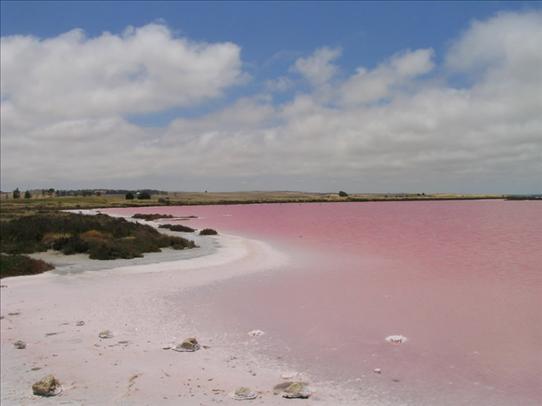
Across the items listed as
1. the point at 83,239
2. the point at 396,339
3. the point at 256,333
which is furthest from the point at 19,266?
the point at 396,339

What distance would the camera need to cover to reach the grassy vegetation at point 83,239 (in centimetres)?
2783

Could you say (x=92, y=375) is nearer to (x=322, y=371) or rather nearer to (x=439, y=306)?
(x=322, y=371)

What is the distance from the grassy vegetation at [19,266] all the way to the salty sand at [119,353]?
1.41 meters

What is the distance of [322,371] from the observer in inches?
393

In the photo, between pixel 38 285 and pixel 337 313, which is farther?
pixel 38 285

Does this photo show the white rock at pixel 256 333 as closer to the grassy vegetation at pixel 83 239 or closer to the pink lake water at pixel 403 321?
the pink lake water at pixel 403 321

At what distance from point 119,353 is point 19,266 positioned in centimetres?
1298

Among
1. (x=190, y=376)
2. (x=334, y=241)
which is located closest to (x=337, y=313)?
(x=190, y=376)

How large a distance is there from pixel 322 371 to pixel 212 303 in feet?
22.6

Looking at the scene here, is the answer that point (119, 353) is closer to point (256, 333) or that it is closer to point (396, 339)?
point (256, 333)

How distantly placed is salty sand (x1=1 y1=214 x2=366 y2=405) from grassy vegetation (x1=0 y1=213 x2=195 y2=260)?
8.26 metres

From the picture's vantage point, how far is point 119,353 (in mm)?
10898

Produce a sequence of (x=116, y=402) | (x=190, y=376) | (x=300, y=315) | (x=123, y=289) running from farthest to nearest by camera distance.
Result: (x=123, y=289) → (x=300, y=315) → (x=190, y=376) → (x=116, y=402)

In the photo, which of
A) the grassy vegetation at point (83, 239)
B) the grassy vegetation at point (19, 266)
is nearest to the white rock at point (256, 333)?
the grassy vegetation at point (19, 266)
